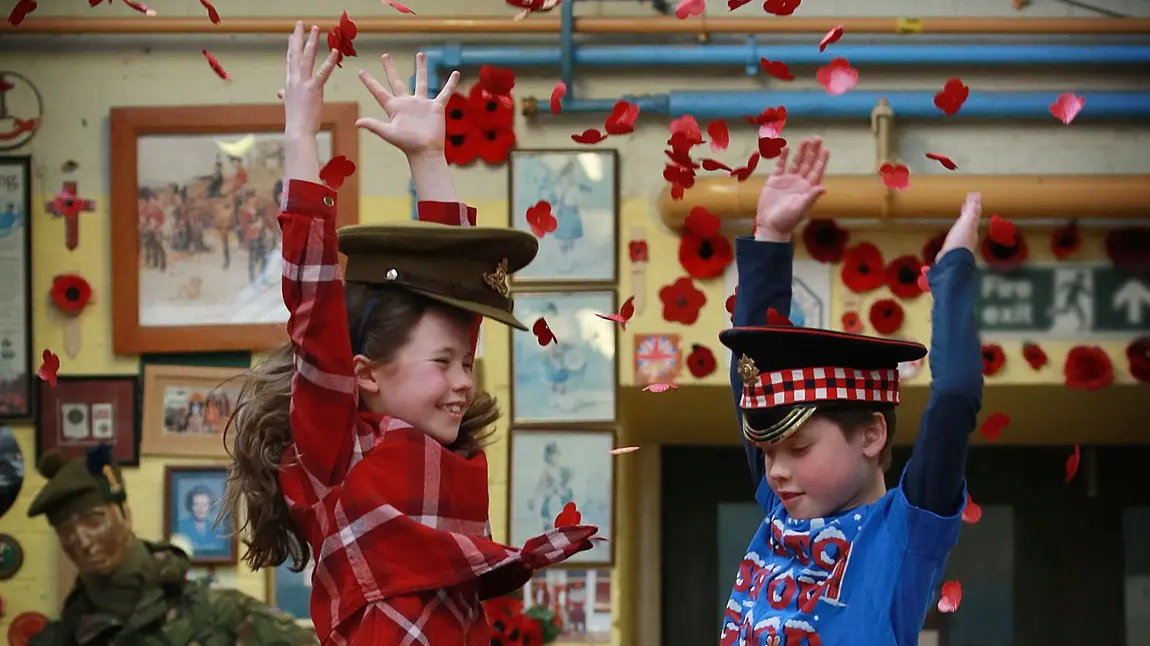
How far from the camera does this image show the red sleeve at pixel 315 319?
4.99ft

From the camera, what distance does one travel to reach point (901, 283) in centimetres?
335

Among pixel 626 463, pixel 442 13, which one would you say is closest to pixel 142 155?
pixel 442 13

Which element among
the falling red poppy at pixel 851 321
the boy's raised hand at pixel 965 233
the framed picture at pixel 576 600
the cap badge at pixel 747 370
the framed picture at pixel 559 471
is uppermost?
the boy's raised hand at pixel 965 233

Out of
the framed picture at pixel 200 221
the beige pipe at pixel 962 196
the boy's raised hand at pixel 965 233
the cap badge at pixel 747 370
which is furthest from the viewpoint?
the framed picture at pixel 200 221

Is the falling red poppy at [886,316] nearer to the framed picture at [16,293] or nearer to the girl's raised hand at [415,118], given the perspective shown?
the girl's raised hand at [415,118]

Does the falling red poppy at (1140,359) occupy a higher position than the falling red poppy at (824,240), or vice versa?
the falling red poppy at (824,240)

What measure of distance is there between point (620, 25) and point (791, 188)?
5.26 feet

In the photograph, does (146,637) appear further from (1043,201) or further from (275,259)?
(1043,201)

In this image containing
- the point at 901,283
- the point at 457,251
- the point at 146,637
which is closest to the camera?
the point at 457,251

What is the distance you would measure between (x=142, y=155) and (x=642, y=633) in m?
1.70

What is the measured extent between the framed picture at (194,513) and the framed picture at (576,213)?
85 cm

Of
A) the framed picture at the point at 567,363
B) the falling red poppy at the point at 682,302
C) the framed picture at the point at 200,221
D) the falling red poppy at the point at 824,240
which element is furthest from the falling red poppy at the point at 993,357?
the framed picture at the point at 200,221

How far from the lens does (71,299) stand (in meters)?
3.48

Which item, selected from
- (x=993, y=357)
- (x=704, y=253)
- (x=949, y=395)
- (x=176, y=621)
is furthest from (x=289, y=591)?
(x=949, y=395)
